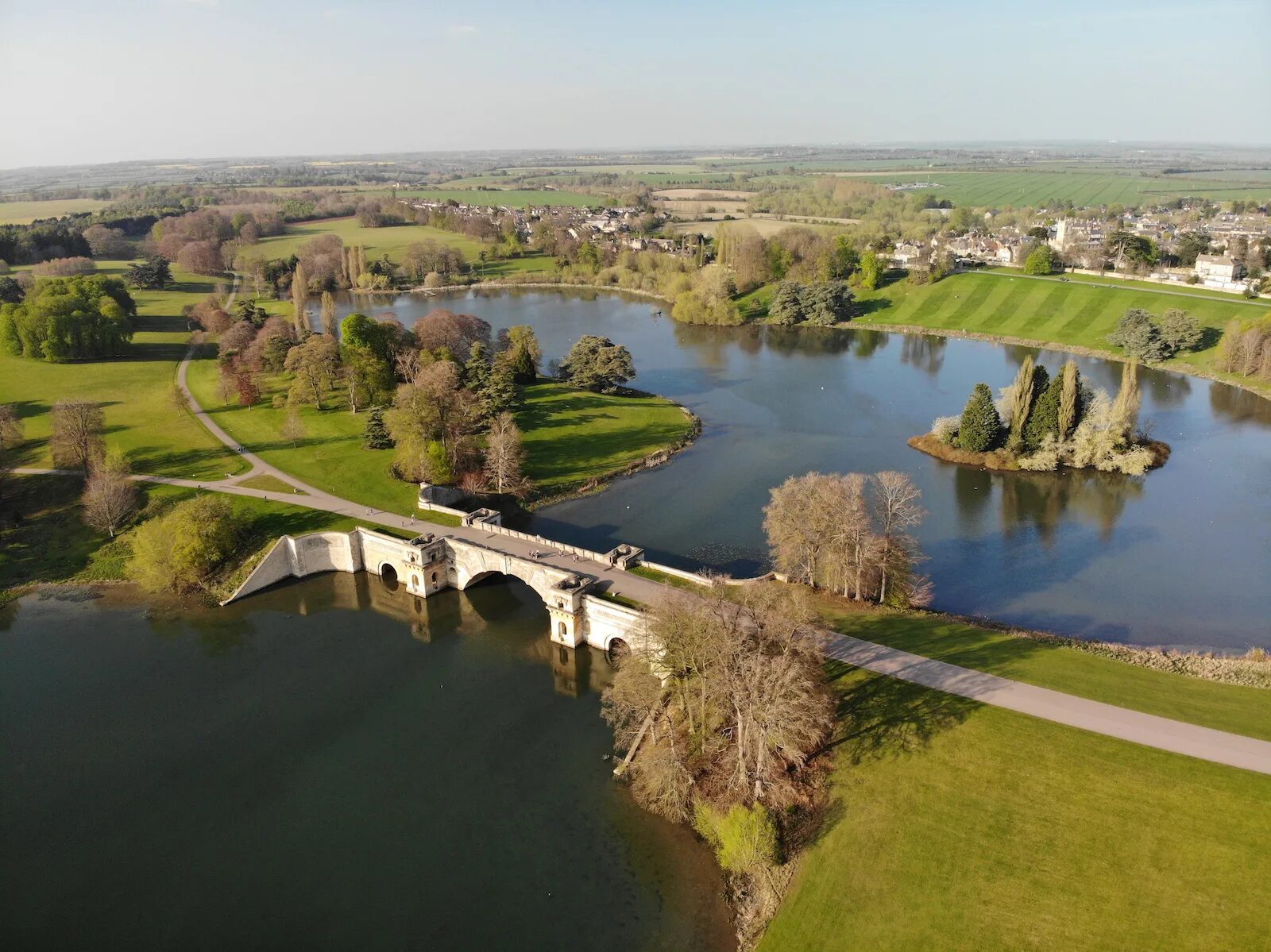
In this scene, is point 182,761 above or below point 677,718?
below

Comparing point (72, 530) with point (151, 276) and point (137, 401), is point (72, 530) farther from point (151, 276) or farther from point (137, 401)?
point (151, 276)

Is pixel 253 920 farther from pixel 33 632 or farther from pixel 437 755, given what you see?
pixel 33 632

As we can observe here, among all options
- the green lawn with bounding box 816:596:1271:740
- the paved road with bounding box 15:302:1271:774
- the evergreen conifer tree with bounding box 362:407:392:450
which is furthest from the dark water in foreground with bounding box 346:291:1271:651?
the evergreen conifer tree with bounding box 362:407:392:450

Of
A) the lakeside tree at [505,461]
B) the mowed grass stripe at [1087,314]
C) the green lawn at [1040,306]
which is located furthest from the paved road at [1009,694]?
the mowed grass stripe at [1087,314]

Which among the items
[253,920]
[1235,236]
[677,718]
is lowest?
[253,920]

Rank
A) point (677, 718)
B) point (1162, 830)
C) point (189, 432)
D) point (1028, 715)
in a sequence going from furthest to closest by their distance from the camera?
point (189, 432) < point (677, 718) < point (1028, 715) < point (1162, 830)

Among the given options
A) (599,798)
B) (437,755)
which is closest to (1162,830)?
(599,798)

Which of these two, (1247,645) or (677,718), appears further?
(1247,645)

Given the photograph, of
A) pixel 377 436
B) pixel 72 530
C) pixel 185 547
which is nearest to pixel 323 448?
pixel 377 436
